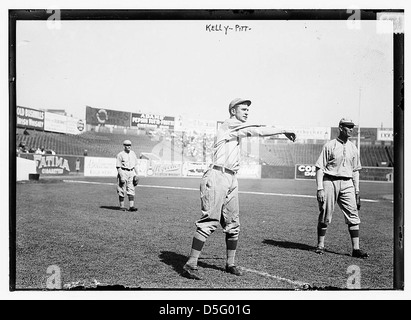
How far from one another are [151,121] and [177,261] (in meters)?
1.43

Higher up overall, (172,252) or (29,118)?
(29,118)

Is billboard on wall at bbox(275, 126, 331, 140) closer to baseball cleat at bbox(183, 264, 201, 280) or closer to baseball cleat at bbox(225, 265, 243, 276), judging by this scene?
baseball cleat at bbox(225, 265, 243, 276)

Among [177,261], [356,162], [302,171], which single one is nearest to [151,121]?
[177,261]

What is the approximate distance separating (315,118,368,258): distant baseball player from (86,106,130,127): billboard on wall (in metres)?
2.09

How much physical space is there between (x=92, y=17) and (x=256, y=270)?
8.78 feet

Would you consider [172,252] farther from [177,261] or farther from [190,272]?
[190,272]

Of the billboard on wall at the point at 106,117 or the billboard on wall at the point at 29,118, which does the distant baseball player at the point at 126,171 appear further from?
the billboard on wall at the point at 29,118

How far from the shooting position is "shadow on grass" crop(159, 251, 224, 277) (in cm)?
342

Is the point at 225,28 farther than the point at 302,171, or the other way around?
the point at 302,171

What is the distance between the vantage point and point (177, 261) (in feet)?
11.6

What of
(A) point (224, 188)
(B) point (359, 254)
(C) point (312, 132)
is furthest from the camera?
(C) point (312, 132)

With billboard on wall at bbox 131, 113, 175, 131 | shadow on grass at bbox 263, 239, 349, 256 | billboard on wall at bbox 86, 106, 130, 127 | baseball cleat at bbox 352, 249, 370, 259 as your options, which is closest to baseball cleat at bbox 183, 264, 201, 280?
shadow on grass at bbox 263, 239, 349, 256

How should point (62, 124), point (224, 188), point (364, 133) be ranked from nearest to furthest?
1. point (224, 188)
2. point (364, 133)
3. point (62, 124)

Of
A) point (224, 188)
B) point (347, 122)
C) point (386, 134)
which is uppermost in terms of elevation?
point (347, 122)
